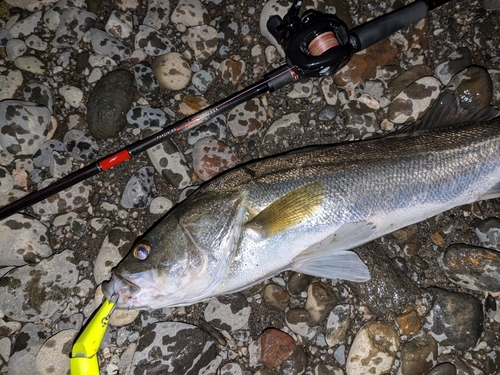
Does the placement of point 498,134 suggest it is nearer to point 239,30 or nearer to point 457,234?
point 457,234

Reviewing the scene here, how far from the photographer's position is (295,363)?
10.5 feet

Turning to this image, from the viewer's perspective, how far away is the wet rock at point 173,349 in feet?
10.0

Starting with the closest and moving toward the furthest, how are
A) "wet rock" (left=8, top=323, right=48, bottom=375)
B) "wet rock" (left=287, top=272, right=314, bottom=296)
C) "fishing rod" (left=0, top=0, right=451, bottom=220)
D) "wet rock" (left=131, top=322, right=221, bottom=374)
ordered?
"fishing rod" (left=0, top=0, right=451, bottom=220) → "wet rock" (left=131, top=322, right=221, bottom=374) → "wet rock" (left=8, top=323, right=48, bottom=375) → "wet rock" (left=287, top=272, right=314, bottom=296)

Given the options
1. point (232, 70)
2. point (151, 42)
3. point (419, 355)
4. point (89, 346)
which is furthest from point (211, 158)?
point (419, 355)

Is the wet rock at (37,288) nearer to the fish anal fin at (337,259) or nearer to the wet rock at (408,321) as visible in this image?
the fish anal fin at (337,259)

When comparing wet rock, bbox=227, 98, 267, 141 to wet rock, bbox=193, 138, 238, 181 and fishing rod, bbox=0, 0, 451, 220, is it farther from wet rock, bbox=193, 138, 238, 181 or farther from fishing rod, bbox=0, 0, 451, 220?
fishing rod, bbox=0, 0, 451, 220

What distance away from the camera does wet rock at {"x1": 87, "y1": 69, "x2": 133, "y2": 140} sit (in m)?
3.37

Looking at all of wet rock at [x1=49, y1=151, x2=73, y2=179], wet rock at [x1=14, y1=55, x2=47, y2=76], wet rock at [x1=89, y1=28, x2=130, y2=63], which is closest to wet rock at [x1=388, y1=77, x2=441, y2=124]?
wet rock at [x1=89, y1=28, x2=130, y2=63]

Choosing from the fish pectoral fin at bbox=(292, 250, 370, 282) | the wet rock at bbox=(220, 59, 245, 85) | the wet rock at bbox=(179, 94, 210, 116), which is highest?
the wet rock at bbox=(220, 59, 245, 85)

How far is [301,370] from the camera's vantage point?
10.5ft

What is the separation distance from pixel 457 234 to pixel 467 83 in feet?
4.53

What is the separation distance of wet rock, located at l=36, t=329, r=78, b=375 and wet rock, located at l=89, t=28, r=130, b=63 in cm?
258

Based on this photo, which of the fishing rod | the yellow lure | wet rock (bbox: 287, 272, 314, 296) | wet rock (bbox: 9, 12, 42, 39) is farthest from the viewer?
wet rock (bbox: 9, 12, 42, 39)

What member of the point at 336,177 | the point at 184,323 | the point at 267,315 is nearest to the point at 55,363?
the point at 184,323
